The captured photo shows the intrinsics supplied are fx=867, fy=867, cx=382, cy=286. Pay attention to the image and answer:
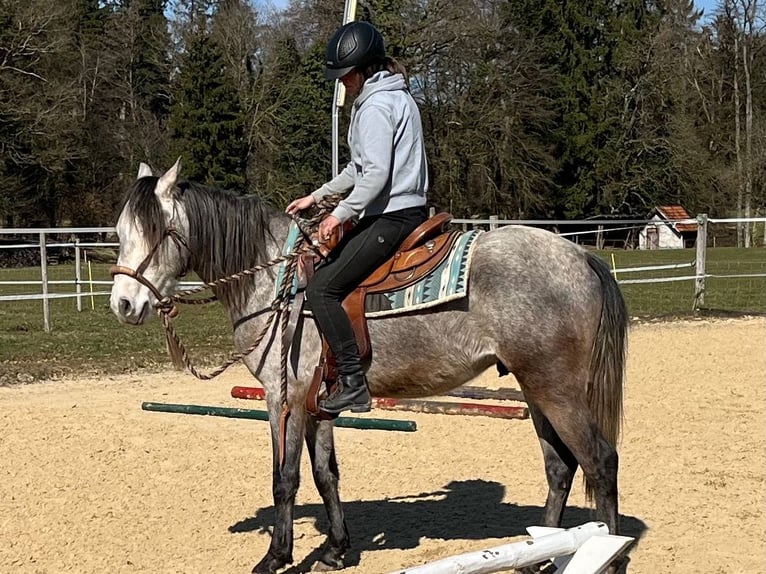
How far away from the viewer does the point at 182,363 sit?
465cm

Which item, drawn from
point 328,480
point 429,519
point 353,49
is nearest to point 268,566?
point 328,480

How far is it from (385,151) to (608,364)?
153 centimetres

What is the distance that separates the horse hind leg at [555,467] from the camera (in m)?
4.56

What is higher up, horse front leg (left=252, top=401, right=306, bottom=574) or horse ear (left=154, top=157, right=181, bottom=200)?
horse ear (left=154, top=157, right=181, bottom=200)

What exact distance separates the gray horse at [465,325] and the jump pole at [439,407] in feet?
8.01

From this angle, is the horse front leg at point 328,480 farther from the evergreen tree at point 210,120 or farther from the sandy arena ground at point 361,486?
the evergreen tree at point 210,120

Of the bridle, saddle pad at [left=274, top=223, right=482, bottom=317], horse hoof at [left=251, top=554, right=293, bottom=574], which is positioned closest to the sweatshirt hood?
saddle pad at [left=274, top=223, right=482, bottom=317]

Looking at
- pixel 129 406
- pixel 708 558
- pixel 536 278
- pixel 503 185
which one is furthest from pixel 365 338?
pixel 503 185

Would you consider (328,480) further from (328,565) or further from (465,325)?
(465,325)

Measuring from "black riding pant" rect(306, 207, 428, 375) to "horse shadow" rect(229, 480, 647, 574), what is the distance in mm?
1309

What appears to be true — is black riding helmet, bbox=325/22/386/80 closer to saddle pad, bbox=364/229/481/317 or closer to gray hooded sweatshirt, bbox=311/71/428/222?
gray hooded sweatshirt, bbox=311/71/428/222

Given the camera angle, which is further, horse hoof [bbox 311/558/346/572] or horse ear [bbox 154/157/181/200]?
horse hoof [bbox 311/558/346/572]

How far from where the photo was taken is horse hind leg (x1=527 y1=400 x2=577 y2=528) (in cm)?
456

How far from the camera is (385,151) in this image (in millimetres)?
4051
